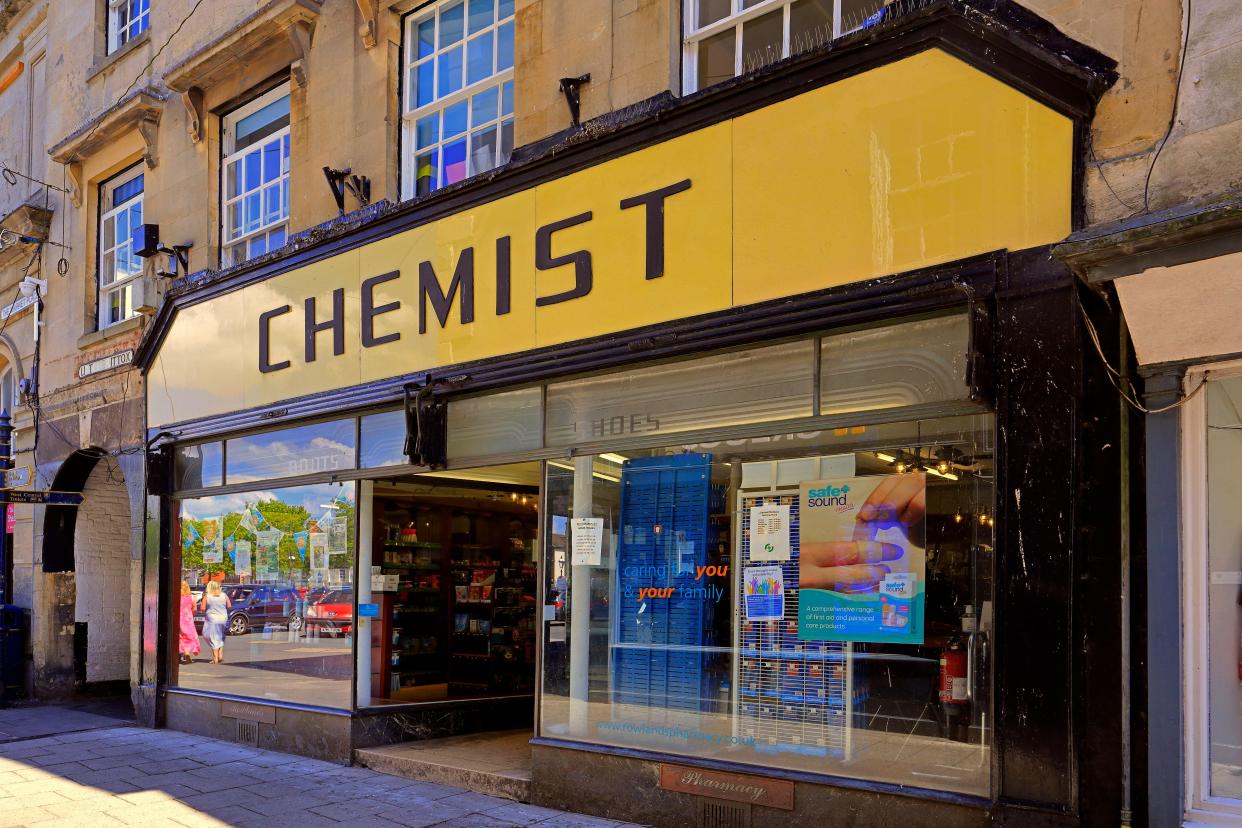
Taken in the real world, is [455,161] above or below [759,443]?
above

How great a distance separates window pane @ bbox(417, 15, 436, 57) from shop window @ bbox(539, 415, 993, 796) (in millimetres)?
4679

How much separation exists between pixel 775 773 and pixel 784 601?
107cm

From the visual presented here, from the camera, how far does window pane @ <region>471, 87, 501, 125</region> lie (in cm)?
948

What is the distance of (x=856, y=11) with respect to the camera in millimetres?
7176

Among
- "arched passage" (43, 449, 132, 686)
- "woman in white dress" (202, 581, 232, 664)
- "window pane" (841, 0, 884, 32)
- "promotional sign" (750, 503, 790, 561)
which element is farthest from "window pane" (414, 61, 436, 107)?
"arched passage" (43, 449, 132, 686)

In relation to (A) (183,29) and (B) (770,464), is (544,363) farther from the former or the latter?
(A) (183,29)

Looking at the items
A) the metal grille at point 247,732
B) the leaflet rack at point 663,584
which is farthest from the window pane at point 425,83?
the metal grille at point 247,732

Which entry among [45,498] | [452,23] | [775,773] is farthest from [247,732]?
[452,23]

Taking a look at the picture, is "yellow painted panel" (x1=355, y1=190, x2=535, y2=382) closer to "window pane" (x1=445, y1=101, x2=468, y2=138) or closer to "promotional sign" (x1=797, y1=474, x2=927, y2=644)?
"window pane" (x1=445, y1=101, x2=468, y2=138)

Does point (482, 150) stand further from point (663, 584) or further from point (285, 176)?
A: point (663, 584)

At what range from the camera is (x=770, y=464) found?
695cm

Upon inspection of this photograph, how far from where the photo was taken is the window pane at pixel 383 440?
9336mm

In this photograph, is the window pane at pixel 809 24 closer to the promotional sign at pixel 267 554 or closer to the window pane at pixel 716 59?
the window pane at pixel 716 59

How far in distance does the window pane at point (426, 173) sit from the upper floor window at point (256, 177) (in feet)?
6.51
